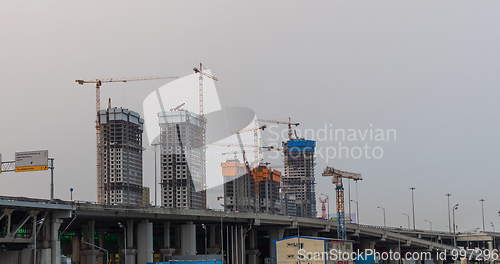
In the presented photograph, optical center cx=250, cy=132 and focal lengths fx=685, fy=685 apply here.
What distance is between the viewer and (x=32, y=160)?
11331cm

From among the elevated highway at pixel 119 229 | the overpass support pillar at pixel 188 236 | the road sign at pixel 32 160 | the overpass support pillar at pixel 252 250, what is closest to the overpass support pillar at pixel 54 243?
the elevated highway at pixel 119 229

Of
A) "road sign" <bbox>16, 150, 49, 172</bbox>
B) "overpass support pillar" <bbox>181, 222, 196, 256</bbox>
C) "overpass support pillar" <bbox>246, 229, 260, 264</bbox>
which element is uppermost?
"road sign" <bbox>16, 150, 49, 172</bbox>

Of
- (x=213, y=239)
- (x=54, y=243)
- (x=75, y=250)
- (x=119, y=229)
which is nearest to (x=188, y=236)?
(x=119, y=229)

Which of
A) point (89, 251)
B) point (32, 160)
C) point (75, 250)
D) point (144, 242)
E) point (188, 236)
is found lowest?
point (75, 250)

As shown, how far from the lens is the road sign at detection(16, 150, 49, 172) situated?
112 m

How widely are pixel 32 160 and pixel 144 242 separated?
31.6 metres

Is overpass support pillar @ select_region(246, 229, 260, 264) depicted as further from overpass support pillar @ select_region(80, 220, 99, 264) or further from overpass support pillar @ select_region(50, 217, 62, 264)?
overpass support pillar @ select_region(50, 217, 62, 264)

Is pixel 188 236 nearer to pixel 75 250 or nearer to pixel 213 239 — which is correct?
pixel 213 239

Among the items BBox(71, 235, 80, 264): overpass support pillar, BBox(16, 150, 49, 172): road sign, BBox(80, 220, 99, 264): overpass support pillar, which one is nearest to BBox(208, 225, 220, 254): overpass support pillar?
BBox(71, 235, 80, 264): overpass support pillar

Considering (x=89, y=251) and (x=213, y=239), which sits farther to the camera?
(x=213, y=239)

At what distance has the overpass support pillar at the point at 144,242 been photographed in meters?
134

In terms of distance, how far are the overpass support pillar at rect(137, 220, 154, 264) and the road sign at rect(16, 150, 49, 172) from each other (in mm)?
29826

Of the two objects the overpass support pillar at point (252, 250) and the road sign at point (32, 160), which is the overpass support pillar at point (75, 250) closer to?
the road sign at point (32, 160)

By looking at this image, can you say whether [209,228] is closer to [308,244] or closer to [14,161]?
[308,244]
